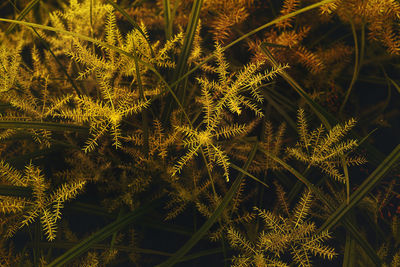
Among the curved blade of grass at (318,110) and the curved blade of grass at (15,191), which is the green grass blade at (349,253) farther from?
the curved blade of grass at (15,191)

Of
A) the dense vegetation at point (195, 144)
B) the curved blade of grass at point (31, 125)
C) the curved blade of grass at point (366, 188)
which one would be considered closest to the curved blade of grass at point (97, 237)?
the dense vegetation at point (195, 144)

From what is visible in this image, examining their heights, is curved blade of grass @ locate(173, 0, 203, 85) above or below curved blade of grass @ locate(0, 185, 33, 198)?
above

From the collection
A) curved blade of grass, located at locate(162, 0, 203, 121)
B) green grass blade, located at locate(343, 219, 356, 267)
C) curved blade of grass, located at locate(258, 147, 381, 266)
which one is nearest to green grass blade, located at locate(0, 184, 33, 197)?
curved blade of grass, located at locate(162, 0, 203, 121)

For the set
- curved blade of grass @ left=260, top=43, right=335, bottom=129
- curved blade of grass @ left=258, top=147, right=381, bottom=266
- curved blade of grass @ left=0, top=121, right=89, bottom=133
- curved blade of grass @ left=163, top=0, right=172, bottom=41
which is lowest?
curved blade of grass @ left=258, top=147, right=381, bottom=266

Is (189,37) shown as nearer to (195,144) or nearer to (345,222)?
(195,144)

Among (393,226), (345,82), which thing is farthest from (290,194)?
(345,82)

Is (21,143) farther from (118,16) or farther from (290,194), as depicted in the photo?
(290,194)

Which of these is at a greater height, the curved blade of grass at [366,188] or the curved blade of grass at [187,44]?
the curved blade of grass at [187,44]

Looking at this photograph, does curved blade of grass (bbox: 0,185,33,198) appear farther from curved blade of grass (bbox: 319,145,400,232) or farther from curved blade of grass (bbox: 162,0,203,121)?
curved blade of grass (bbox: 319,145,400,232)

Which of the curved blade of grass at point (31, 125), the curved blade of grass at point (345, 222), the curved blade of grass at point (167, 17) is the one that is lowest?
the curved blade of grass at point (345, 222)
